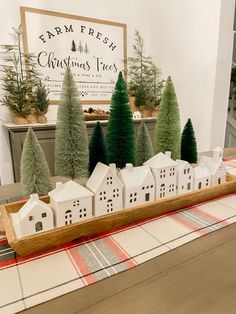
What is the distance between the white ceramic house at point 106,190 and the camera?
2.03ft

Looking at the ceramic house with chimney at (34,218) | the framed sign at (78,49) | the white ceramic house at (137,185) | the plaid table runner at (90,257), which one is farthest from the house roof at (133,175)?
the framed sign at (78,49)

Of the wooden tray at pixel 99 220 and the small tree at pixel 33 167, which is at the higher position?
the small tree at pixel 33 167

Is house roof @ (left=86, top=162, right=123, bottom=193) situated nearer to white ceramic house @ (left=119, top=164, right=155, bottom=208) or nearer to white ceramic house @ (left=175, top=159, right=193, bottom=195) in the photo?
white ceramic house @ (left=119, top=164, right=155, bottom=208)

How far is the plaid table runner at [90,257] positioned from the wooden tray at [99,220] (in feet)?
0.06

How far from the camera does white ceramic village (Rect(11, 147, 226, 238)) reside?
56 centimetres

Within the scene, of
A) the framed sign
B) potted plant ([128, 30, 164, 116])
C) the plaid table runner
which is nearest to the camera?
the plaid table runner

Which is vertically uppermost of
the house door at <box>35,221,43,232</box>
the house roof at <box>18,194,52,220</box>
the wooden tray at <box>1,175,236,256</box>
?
the house roof at <box>18,194,52,220</box>

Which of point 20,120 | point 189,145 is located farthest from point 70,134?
point 20,120

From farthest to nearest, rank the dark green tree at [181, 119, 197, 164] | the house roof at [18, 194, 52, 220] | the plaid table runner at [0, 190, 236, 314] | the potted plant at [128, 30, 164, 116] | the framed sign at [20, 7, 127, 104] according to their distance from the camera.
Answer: the potted plant at [128, 30, 164, 116], the framed sign at [20, 7, 127, 104], the dark green tree at [181, 119, 197, 164], the house roof at [18, 194, 52, 220], the plaid table runner at [0, 190, 236, 314]

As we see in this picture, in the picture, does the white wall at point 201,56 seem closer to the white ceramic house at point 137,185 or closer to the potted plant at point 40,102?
the potted plant at point 40,102

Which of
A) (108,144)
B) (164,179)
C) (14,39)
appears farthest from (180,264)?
(14,39)

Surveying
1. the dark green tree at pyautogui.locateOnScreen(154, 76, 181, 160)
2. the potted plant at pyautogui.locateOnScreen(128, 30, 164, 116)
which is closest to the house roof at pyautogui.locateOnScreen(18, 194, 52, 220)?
the dark green tree at pyautogui.locateOnScreen(154, 76, 181, 160)

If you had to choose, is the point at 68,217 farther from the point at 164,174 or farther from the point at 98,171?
the point at 164,174

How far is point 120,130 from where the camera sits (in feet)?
2.35
